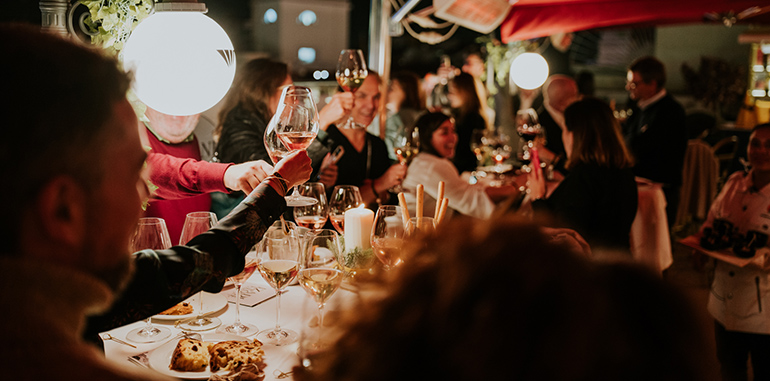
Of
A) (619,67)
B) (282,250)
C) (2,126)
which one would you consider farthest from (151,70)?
(619,67)

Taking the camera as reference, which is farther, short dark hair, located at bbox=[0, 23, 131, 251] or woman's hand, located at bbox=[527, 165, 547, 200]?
woman's hand, located at bbox=[527, 165, 547, 200]

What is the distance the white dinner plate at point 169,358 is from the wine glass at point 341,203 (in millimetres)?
753

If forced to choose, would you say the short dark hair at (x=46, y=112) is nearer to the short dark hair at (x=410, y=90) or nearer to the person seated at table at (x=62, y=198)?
the person seated at table at (x=62, y=198)

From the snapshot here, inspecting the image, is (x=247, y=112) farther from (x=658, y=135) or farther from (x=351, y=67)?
(x=658, y=135)

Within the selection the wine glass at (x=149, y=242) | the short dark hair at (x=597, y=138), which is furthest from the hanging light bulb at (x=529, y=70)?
the wine glass at (x=149, y=242)

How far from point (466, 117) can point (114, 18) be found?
3811 mm

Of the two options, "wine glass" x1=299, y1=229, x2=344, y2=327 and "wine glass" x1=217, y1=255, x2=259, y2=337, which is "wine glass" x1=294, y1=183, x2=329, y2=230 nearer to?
"wine glass" x1=299, y1=229, x2=344, y2=327

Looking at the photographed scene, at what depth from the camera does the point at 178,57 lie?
1.38 metres

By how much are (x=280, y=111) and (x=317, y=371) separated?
4.06 ft

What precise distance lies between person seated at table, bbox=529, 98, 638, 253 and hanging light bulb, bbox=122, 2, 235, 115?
1854mm

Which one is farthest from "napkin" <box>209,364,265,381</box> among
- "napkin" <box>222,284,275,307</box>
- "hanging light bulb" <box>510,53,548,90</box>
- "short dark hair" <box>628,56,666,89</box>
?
"hanging light bulb" <box>510,53,548,90</box>

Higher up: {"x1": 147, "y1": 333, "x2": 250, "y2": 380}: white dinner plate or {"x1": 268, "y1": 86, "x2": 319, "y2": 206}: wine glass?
{"x1": 268, "y1": 86, "x2": 319, "y2": 206}: wine glass

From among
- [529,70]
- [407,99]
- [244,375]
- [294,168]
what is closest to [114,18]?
[294,168]

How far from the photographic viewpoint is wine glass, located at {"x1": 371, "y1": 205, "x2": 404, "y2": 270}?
167 cm
